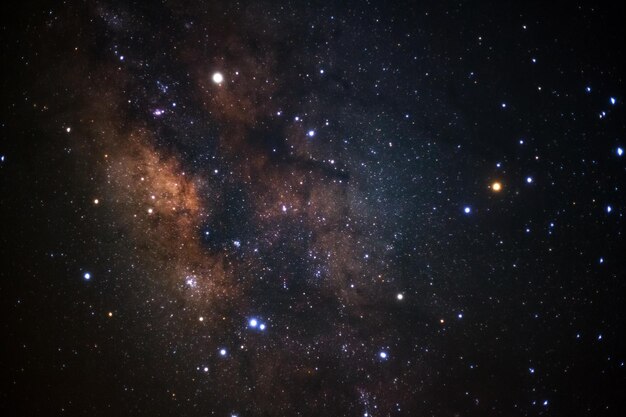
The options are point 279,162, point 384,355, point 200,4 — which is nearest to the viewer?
point 200,4

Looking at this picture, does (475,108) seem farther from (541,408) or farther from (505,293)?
(541,408)

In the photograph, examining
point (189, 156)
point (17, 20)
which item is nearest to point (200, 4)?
point (189, 156)

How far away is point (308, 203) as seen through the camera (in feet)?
7.33

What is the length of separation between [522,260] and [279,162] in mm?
2191

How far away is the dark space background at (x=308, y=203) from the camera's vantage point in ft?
6.98

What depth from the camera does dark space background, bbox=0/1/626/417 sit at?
2129mm

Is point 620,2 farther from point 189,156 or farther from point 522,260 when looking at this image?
point 189,156

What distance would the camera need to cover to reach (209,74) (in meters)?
2.11

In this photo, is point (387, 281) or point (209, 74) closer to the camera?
point (209, 74)

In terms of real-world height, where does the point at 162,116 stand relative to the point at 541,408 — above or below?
above

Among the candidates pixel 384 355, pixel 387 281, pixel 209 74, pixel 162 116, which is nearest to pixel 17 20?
pixel 162 116

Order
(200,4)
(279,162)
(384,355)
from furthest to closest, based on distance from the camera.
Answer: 1. (384,355)
2. (279,162)
3. (200,4)

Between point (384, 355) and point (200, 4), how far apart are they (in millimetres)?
3106

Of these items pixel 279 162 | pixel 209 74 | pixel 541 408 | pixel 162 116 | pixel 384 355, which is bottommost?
pixel 541 408
